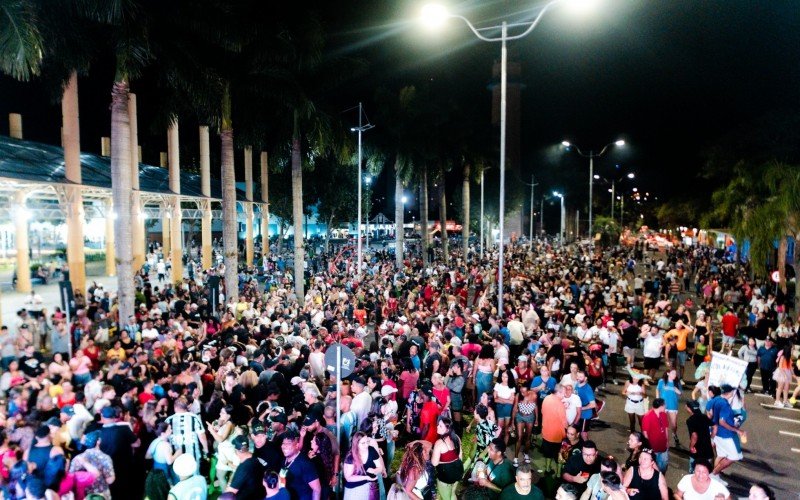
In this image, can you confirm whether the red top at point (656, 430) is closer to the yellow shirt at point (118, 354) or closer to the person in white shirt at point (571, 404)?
the person in white shirt at point (571, 404)

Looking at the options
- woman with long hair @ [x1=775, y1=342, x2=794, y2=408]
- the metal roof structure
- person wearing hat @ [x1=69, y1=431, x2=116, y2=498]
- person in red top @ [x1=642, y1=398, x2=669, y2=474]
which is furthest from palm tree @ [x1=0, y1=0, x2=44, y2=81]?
woman with long hair @ [x1=775, y1=342, x2=794, y2=408]

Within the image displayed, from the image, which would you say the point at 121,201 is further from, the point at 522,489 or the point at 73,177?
the point at 522,489

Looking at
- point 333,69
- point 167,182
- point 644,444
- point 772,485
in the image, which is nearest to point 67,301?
point 644,444

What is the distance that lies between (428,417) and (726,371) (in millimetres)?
4933

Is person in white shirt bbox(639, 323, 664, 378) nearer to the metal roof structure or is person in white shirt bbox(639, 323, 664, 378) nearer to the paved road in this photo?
the paved road

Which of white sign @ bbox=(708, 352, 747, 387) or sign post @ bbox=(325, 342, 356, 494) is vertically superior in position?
sign post @ bbox=(325, 342, 356, 494)

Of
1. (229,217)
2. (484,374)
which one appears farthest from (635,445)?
(229,217)

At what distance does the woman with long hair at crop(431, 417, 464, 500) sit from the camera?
230 inches

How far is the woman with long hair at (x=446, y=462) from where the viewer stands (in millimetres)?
5844

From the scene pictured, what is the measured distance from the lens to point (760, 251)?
2083cm

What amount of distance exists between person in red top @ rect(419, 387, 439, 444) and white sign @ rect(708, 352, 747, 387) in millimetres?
4495

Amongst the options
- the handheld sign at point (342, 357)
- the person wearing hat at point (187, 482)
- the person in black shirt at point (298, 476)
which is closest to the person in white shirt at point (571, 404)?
the handheld sign at point (342, 357)

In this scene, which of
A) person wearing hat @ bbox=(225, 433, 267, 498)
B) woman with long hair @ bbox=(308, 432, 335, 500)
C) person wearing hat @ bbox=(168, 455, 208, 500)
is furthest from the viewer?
woman with long hair @ bbox=(308, 432, 335, 500)

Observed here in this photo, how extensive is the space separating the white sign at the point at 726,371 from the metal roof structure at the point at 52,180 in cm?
1931
